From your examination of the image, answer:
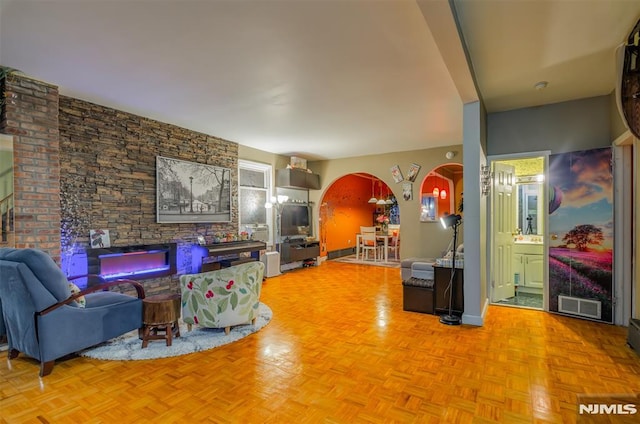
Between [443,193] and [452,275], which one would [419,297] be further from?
[443,193]

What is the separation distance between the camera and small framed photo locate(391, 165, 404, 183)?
761cm

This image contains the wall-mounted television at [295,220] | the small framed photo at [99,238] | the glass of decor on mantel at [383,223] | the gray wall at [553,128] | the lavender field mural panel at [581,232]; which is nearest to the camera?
the lavender field mural panel at [581,232]

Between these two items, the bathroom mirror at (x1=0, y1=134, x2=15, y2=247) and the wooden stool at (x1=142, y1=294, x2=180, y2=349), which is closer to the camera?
the wooden stool at (x1=142, y1=294, x2=180, y2=349)

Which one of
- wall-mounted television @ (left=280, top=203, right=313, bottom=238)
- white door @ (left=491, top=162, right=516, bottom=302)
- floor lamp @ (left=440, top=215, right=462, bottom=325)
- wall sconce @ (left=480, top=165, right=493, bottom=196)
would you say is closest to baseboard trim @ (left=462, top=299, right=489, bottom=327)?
floor lamp @ (left=440, top=215, right=462, bottom=325)

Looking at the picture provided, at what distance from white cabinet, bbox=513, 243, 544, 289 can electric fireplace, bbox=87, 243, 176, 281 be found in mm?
5962

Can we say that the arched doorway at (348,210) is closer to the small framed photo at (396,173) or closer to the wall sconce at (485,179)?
the small framed photo at (396,173)

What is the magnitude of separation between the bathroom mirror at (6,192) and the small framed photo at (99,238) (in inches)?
37.9

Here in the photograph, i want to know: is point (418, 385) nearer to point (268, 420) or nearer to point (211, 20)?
point (268, 420)

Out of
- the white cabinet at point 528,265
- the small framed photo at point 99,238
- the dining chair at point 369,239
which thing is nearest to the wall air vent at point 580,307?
the white cabinet at point 528,265

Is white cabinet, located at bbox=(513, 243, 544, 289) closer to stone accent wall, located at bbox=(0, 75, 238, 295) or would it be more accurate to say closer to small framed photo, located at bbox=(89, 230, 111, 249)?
stone accent wall, located at bbox=(0, 75, 238, 295)

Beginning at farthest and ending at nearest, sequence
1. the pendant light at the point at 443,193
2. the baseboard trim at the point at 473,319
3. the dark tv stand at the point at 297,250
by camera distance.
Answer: the pendant light at the point at 443,193
the dark tv stand at the point at 297,250
the baseboard trim at the point at 473,319

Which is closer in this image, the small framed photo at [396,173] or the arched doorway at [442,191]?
the small framed photo at [396,173]

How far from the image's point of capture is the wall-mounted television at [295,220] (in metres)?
7.73

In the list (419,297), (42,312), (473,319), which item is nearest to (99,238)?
(42,312)
